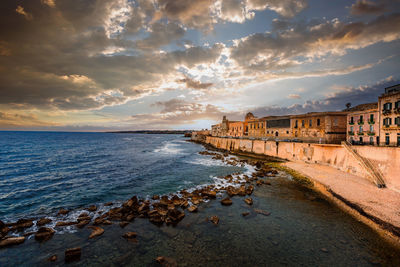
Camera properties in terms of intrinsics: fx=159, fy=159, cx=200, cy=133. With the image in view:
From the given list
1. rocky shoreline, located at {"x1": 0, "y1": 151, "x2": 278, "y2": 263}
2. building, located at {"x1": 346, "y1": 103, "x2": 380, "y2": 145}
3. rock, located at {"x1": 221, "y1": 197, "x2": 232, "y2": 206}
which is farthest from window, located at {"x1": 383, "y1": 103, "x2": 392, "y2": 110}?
rock, located at {"x1": 221, "y1": 197, "x2": 232, "y2": 206}

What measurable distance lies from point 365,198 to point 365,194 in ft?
3.70

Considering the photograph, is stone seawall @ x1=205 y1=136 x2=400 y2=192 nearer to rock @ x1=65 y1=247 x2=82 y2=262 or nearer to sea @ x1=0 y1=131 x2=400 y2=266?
sea @ x1=0 y1=131 x2=400 y2=266

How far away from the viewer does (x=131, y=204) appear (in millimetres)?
14797

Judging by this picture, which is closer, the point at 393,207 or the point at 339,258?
the point at 339,258

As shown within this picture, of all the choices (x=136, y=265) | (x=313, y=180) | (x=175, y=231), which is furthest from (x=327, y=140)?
(x=136, y=265)

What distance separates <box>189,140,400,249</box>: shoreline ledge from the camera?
11070 millimetres

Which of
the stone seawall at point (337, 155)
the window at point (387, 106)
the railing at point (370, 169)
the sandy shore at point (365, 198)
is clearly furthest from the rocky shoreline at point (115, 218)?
the window at point (387, 106)

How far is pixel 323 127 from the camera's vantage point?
34.0 metres

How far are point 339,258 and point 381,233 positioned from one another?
462 centimetres

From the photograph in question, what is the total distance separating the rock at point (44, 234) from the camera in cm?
1046

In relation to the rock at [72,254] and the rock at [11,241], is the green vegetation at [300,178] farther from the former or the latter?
the rock at [11,241]

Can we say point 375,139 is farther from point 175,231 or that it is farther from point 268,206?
point 175,231

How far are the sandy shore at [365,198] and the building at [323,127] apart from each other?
12605 mm

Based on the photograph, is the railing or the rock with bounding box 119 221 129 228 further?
the railing
